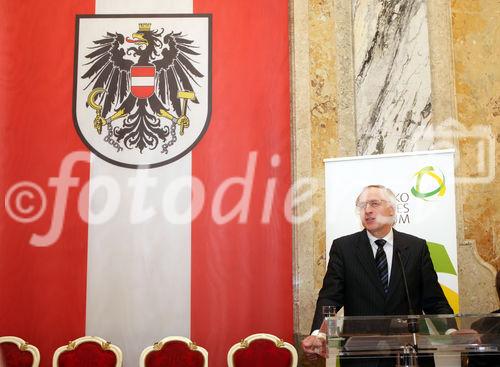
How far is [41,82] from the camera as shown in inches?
209

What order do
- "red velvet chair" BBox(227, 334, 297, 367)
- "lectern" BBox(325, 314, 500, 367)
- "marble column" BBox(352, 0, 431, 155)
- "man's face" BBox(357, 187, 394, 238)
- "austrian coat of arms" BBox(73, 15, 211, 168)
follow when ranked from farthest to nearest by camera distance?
"austrian coat of arms" BBox(73, 15, 211, 168)
"marble column" BBox(352, 0, 431, 155)
"red velvet chair" BBox(227, 334, 297, 367)
"man's face" BBox(357, 187, 394, 238)
"lectern" BBox(325, 314, 500, 367)

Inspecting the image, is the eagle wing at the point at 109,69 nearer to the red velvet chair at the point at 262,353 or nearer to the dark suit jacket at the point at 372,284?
the red velvet chair at the point at 262,353

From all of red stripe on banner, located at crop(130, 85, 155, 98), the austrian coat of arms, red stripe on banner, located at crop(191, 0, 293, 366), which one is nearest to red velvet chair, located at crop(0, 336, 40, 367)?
red stripe on banner, located at crop(191, 0, 293, 366)

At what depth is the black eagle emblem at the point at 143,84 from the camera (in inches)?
208

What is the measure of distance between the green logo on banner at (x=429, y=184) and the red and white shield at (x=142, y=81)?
2.31 metres

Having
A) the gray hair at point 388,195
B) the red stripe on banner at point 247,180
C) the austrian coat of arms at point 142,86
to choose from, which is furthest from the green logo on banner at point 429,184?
the austrian coat of arms at point 142,86

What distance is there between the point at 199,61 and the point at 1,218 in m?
2.04

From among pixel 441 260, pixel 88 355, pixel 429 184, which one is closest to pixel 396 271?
pixel 441 260

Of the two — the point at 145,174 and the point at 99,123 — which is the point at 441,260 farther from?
the point at 99,123

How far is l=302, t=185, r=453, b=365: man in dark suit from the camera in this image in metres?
3.57

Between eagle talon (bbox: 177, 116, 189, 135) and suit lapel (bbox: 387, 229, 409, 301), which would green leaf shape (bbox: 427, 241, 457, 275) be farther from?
eagle talon (bbox: 177, 116, 189, 135)

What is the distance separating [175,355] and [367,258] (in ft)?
5.79

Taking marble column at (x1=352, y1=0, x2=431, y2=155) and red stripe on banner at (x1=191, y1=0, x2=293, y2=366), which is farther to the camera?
red stripe on banner at (x1=191, y1=0, x2=293, y2=366)

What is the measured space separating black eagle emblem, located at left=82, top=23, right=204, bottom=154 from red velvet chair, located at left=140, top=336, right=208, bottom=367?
153 cm
